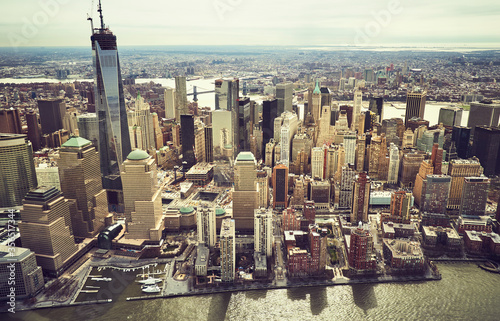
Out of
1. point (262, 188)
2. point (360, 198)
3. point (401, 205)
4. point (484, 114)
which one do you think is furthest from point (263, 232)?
point (484, 114)

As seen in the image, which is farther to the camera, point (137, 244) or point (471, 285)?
point (137, 244)

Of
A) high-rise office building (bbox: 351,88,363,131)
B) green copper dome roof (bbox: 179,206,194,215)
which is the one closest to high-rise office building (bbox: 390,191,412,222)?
green copper dome roof (bbox: 179,206,194,215)

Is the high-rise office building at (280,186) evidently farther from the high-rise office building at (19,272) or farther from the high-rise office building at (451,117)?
the high-rise office building at (451,117)

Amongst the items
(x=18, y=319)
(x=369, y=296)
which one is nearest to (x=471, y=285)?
(x=369, y=296)

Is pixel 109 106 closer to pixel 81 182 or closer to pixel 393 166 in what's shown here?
pixel 81 182

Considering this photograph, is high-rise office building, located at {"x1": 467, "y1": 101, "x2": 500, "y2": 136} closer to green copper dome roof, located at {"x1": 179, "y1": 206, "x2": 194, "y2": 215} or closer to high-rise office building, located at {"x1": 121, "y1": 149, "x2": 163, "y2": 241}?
green copper dome roof, located at {"x1": 179, "y1": 206, "x2": 194, "y2": 215}

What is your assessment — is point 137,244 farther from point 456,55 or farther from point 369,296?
point 456,55
